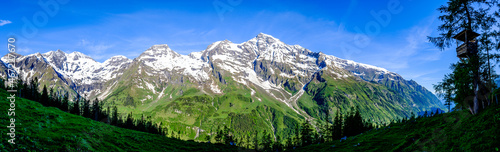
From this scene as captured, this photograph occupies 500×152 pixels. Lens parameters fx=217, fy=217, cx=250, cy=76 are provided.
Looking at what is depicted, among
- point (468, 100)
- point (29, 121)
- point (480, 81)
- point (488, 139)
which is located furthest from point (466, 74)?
point (29, 121)

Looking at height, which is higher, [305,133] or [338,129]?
[338,129]

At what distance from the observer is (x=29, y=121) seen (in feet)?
98.4

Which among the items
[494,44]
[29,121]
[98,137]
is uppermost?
[494,44]

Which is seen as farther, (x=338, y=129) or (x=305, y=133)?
(x=338, y=129)

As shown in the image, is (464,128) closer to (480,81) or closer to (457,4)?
(480,81)

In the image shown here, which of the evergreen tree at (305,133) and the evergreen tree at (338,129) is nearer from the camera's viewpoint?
the evergreen tree at (338,129)

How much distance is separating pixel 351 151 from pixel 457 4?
27.9 m

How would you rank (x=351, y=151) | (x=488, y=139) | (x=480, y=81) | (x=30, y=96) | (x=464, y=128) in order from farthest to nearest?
(x=30, y=96)
(x=351, y=151)
(x=480, y=81)
(x=464, y=128)
(x=488, y=139)

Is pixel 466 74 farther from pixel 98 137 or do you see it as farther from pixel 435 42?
pixel 98 137

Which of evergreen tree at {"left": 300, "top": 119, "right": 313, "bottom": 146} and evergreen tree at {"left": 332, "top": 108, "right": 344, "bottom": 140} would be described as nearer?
evergreen tree at {"left": 332, "top": 108, "right": 344, "bottom": 140}

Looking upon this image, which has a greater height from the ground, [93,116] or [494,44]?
[494,44]

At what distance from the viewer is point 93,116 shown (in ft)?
512

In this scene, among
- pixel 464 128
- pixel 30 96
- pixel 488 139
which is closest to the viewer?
pixel 488 139

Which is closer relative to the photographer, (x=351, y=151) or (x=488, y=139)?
(x=488, y=139)
